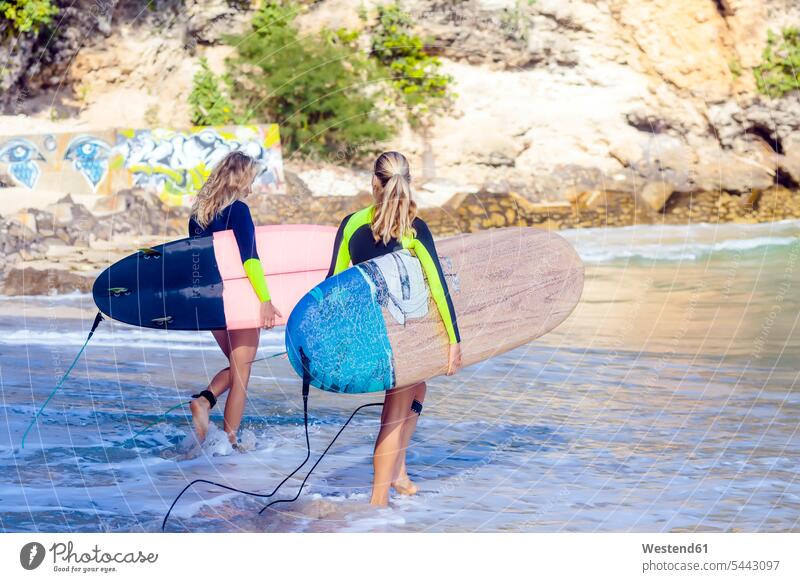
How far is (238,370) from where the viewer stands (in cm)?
566

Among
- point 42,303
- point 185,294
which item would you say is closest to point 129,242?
point 42,303

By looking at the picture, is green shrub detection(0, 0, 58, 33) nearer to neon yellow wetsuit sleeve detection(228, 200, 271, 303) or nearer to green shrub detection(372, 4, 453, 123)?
green shrub detection(372, 4, 453, 123)

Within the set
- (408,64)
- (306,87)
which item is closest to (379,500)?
(306,87)

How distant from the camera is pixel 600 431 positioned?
6.43 meters

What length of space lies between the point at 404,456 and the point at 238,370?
113 cm

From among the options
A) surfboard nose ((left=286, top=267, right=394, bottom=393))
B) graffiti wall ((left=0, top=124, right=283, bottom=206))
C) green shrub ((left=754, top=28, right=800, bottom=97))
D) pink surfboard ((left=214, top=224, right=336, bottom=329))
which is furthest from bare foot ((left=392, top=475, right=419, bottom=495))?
green shrub ((left=754, top=28, right=800, bottom=97))

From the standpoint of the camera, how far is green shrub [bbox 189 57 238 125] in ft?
66.1

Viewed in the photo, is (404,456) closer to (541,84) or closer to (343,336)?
(343,336)

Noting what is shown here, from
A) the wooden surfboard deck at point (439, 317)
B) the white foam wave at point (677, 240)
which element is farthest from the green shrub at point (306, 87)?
the wooden surfboard deck at point (439, 317)

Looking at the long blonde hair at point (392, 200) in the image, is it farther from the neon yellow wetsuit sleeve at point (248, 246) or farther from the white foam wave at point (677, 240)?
the white foam wave at point (677, 240)

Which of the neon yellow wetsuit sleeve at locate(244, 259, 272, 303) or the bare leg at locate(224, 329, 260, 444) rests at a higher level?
the neon yellow wetsuit sleeve at locate(244, 259, 272, 303)

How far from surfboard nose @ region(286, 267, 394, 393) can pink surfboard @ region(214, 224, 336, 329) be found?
1.30 metres

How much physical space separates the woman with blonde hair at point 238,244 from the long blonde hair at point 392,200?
105 cm
